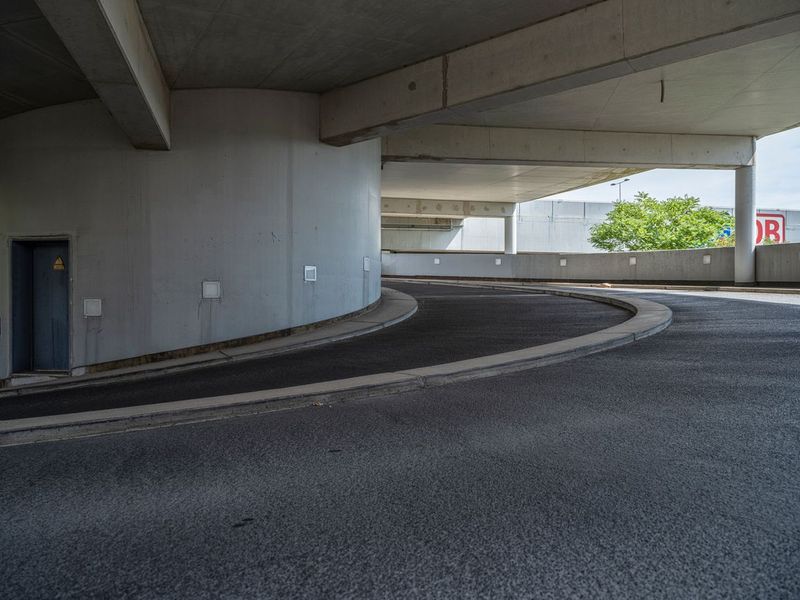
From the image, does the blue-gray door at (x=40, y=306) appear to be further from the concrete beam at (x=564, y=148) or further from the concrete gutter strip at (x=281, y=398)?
the concrete beam at (x=564, y=148)

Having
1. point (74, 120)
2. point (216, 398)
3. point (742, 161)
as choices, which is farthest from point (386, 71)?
point (742, 161)

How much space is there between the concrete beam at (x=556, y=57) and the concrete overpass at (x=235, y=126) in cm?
4

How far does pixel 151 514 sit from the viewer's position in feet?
11.2

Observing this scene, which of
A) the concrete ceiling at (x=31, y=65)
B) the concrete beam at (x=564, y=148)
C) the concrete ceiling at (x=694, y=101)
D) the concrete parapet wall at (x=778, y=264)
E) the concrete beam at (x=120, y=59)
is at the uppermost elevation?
the concrete ceiling at (x=694, y=101)

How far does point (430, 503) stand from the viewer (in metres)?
3.44

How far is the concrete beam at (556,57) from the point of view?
29.2ft

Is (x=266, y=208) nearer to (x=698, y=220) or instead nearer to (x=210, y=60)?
(x=210, y=60)

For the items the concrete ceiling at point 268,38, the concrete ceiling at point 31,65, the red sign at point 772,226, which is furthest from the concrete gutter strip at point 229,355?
the red sign at point 772,226

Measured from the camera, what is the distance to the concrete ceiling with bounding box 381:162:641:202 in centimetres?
3106

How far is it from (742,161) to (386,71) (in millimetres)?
19614

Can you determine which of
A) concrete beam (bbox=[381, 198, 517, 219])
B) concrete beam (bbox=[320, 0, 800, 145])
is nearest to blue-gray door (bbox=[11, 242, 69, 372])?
concrete beam (bbox=[320, 0, 800, 145])

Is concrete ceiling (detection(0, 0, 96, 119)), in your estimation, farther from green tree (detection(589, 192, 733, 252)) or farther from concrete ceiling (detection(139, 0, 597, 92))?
green tree (detection(589, 192, 733, 252))

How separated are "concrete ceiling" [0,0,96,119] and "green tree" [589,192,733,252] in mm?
50682

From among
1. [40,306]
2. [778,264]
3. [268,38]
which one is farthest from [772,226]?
[40,306]
